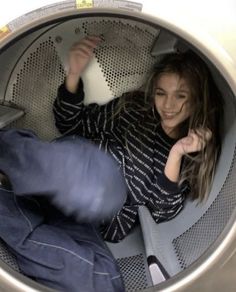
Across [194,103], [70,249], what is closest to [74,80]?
[194,103]

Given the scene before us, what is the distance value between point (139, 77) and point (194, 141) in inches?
9.0

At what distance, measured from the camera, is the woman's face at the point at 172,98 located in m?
1.06

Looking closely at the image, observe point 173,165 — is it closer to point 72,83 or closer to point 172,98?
point 172,98

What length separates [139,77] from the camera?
3.87ft

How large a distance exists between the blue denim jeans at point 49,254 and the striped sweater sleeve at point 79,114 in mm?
214

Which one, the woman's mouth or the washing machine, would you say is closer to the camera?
the washing machine

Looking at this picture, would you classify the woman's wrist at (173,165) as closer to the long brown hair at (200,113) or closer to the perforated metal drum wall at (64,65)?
the long brown hair at (200,113)

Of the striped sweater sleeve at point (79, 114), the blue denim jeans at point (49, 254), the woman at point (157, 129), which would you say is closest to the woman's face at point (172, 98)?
the woman at point (157, 129)

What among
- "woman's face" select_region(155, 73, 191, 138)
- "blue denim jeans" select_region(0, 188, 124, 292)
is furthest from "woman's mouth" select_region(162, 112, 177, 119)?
"blue denim jeans" select_region(0, 188, 124, 292)

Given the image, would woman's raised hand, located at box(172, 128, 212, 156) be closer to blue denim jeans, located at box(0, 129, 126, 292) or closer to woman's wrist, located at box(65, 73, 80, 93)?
blue denim jeans, located at box(0, 129, 126, 292)

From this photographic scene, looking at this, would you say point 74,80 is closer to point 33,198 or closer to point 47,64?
point 47,64

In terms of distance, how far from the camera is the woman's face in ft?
3.49

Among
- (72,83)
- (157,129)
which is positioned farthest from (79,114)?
(157,129)

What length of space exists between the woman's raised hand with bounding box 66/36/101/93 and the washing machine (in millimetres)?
17
